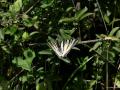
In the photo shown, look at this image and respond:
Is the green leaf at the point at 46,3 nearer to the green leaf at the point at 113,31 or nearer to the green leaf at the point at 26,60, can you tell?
the green leaf at the point at 26,60

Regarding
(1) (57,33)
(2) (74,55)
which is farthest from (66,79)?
(1) (57,33)

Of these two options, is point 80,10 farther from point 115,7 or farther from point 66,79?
point 66,79

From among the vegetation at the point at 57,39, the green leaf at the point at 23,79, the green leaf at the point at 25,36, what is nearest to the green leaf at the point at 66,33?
the vegetation at the point at 57,39

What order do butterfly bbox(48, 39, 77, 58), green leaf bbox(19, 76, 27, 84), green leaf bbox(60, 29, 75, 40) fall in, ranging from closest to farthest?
1. butterfly bbox(48, 39, 77, 58)
2. green leaf bbox(60, 29, 75, 40)
3. green leaf bbox(19, 76, 27, 84)

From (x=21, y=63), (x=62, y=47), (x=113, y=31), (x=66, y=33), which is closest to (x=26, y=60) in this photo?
(x=21, y=63)

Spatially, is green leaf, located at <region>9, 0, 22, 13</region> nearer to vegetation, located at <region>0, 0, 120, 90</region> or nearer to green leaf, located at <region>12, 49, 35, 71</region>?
vegetation, located at <region>0, 0, 120, 90</region>

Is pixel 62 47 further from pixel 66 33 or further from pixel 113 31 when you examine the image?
pixel 113 31

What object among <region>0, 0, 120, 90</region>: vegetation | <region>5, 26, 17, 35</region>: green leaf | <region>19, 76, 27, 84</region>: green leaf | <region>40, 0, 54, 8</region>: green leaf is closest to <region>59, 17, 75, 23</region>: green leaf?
<region>0, 0, 120, 90</region>: vegetation
